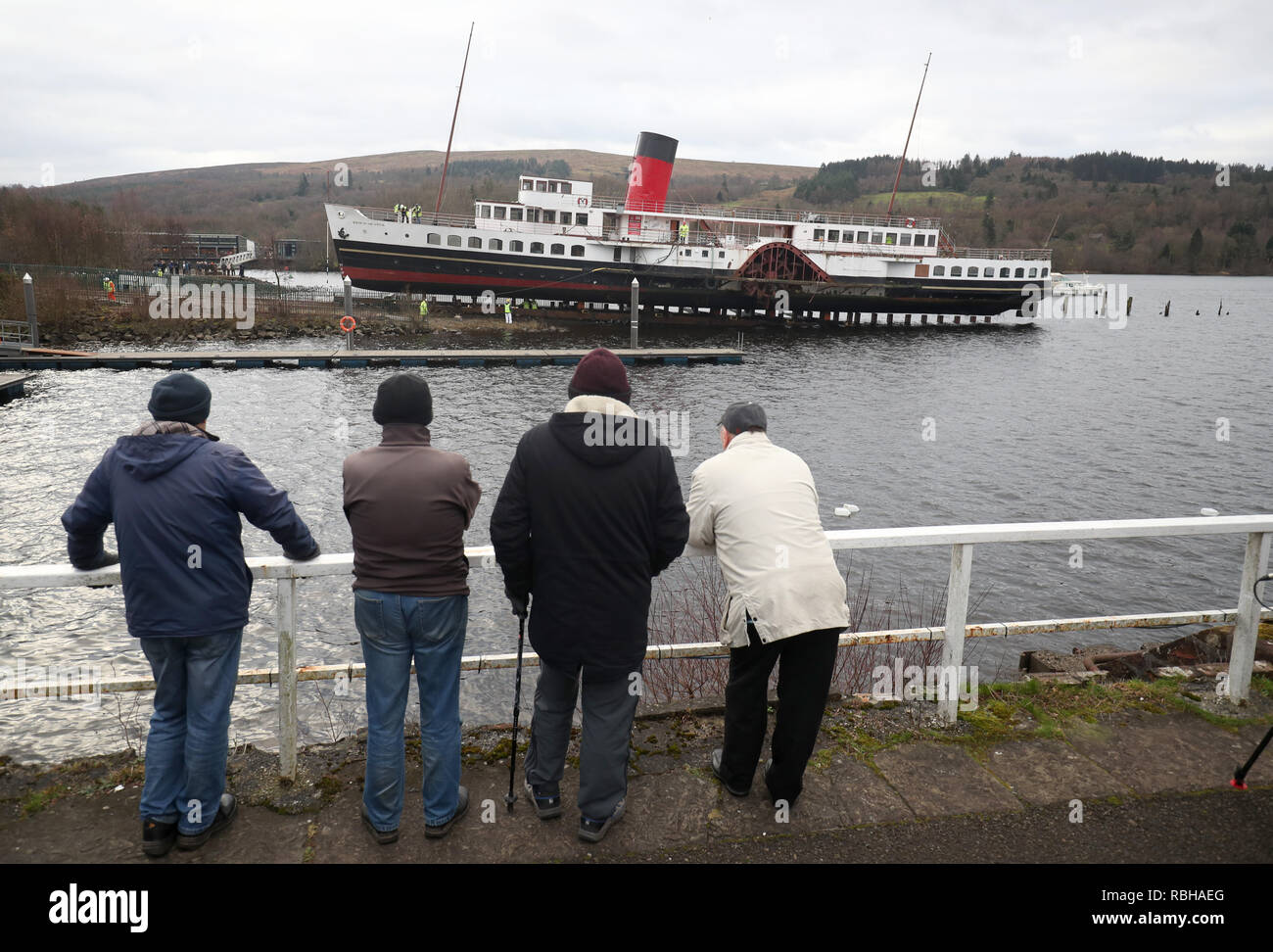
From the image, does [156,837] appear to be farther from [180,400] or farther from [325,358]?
[325,358]

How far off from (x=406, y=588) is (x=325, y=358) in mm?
29490

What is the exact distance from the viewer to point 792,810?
3.26 meters

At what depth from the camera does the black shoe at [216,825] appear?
116 inches

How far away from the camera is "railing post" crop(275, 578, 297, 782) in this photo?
3.21 m

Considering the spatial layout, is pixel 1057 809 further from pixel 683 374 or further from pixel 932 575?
pixel 683 374

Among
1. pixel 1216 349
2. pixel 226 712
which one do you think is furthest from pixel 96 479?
pixel 1216 349

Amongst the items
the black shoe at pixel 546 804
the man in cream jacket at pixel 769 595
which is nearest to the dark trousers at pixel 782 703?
the man in cream jacket at pixel 769 595

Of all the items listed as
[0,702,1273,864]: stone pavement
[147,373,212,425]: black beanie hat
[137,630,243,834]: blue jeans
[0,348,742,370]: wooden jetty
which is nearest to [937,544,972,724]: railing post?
[0,702,1273,864]: stone pavement

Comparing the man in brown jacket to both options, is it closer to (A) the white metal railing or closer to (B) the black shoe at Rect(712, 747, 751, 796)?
(A) the white metal railing

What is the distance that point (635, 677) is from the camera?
327cm

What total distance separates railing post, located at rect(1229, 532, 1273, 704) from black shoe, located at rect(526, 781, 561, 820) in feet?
11.2

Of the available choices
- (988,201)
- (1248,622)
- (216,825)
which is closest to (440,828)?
(216,825)

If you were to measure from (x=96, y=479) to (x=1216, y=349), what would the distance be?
5866cm
